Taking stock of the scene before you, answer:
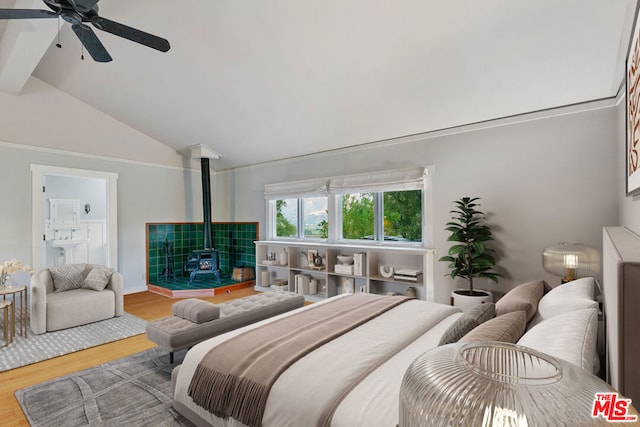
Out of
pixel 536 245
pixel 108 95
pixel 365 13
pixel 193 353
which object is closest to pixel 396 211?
pixel 536 245

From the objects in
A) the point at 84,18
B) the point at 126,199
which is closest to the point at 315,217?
the point at 126,199

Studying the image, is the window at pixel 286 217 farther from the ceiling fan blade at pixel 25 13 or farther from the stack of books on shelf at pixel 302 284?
the ceiling fan blade at pixel 25 13

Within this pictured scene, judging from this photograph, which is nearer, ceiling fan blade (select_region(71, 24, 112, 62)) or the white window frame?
ceiling fan blade (select_region(71, 24, 112, 62))

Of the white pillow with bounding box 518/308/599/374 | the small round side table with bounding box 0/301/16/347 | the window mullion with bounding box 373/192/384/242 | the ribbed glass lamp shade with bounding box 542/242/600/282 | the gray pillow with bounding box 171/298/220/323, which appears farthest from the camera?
the window mullion with bounding box 373/192/384/242

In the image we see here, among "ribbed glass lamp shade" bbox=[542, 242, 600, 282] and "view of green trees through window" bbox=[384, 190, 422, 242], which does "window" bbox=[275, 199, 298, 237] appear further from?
"ribbed glass lamp shade" bbox=[542, 242, 600, 282]

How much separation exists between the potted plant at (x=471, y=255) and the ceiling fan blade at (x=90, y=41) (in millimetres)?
3680

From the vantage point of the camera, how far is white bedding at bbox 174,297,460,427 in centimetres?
126

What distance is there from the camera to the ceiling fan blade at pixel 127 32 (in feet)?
7.46

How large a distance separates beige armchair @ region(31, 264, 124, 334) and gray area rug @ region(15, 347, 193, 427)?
1417mm

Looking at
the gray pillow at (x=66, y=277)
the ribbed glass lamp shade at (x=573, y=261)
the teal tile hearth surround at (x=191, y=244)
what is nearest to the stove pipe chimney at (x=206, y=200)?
the teal tile hearth surround at (x=191, y=244)

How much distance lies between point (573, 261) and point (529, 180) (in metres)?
1.07

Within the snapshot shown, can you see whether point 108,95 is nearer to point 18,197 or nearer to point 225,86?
point 18,197

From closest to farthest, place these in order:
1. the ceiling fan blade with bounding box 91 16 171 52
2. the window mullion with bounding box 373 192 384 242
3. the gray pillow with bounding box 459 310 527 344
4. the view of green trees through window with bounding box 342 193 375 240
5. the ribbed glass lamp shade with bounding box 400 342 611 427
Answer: the ribbed glass lamp shade with bounding box 400 342 611 427 < the gray pillow with bounding box 459 310 527 344 < the ceiling fan blade with bounding box 91 16 171 52 < the window mullion with bounding box 373 192 384 242 < the view of green trees through window with bounding box 342 193 375 240

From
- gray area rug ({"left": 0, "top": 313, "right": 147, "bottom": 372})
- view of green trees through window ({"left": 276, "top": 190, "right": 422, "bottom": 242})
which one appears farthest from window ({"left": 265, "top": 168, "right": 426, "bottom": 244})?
gray area rug ({"left": 0, "top": 313, "right": 147, "bottom": 372})
